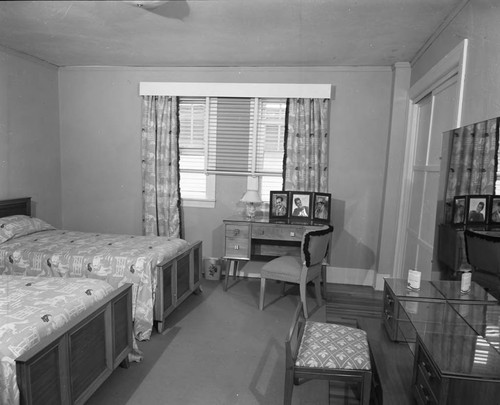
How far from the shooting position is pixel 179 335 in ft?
8.75

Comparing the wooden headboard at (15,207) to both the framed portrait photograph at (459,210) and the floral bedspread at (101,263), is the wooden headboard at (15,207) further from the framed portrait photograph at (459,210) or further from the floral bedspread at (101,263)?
the framed portrait photograph at (459,210)

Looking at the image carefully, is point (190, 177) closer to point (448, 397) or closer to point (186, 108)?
point (186, 108)

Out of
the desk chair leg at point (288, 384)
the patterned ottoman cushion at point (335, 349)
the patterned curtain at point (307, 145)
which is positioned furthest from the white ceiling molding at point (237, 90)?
the desk chair leg at point (288, 384)

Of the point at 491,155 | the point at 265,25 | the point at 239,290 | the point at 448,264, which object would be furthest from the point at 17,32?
the point at 239,290

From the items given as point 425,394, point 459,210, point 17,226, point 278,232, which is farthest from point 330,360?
point 17,226

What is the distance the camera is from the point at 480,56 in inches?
72.5

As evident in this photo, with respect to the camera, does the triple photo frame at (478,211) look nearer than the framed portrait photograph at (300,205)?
Yes

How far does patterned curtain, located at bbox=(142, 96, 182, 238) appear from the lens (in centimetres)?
388

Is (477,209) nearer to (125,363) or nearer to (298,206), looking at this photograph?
(125,363)

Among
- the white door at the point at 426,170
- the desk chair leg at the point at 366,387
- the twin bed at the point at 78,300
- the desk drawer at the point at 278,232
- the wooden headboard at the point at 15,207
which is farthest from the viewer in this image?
the desk drawer at the point at 278,232

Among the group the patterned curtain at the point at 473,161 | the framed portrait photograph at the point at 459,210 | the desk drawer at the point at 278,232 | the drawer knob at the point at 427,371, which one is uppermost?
the patterned curtain at the point at 473,161

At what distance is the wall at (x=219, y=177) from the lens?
3.72 m

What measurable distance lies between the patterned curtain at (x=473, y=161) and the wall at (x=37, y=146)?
231 centimetres

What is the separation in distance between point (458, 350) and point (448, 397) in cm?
19
